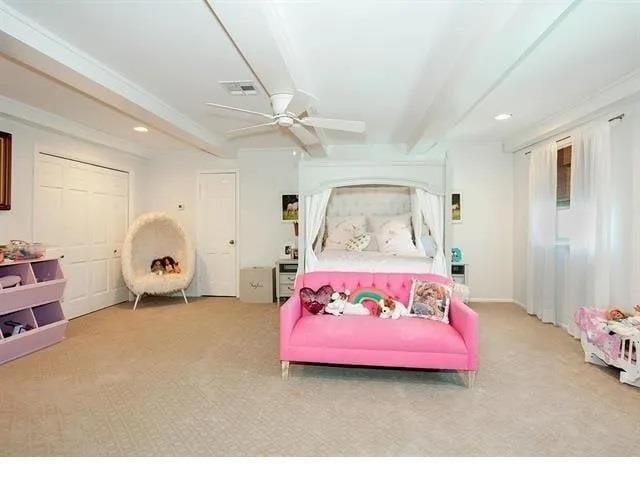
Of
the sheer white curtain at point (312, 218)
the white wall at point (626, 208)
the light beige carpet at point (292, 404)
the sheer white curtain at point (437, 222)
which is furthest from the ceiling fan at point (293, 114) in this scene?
the white wall at point (626, 208)

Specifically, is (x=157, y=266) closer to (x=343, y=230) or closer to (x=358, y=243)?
(x=343, y=230)

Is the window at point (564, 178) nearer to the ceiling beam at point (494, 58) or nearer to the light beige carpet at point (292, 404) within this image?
the ceiling beam at point (494, 58)

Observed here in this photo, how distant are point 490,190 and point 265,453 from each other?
4971 millimetres

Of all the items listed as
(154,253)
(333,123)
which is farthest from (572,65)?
(154,253)

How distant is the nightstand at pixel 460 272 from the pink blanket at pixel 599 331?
190cm

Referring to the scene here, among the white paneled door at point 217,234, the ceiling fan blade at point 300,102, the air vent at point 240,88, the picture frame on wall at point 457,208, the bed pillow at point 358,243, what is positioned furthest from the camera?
the white paneled door at point 217,234

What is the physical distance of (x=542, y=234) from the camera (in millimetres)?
4594

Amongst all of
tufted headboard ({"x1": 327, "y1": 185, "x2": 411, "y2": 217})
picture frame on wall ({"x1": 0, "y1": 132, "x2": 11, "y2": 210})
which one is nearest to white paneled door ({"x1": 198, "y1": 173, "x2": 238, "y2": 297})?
tufted headboard ({"x1": 327, "y1": 185, "x2": 411, "y2": 217})

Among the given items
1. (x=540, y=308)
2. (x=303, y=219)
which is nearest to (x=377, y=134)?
(x=303, y=219)

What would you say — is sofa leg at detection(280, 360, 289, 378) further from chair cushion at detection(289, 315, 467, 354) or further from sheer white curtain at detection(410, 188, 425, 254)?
sheer white curtain at detection(410, 188, 425, 254)

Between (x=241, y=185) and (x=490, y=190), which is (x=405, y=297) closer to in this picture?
(x=490, y=190)

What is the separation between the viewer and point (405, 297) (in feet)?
11.3

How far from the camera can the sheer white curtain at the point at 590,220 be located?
3.55 m

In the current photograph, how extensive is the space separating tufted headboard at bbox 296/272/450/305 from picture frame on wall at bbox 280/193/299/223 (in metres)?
2.46
